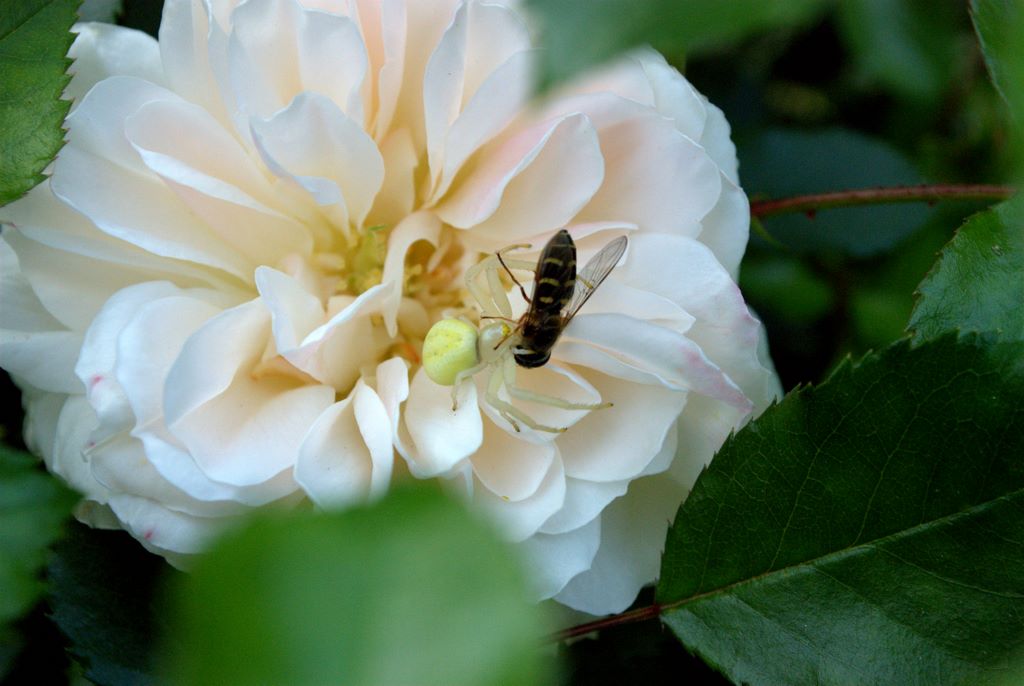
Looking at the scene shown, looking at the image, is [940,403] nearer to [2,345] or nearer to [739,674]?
[739,674]

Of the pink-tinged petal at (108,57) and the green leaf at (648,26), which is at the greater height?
the green leaf at (648,26)

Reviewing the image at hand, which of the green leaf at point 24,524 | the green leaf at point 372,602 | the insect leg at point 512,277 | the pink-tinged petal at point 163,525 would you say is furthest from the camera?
the insect leg at point 512,277

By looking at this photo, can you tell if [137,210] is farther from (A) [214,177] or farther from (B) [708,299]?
(B) [708,299]

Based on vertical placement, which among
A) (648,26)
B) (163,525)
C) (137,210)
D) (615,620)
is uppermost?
(648,26)

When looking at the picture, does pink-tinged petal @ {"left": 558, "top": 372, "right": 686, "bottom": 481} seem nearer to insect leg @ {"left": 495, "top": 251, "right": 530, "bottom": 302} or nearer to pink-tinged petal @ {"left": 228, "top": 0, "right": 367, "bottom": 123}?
insect leg @ {"left": 495, "top": 251, "right": 530, "bottom": 302}

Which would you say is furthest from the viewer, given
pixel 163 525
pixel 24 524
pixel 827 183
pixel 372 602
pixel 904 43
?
pixel 904 43

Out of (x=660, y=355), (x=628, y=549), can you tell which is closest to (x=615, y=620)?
(x=628, y=549)

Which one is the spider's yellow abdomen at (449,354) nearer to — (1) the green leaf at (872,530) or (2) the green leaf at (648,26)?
(1) the green leaf at (872,530)

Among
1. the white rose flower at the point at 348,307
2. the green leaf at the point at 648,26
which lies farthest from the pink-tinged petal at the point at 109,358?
the green leaf at the point at 648,26
